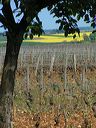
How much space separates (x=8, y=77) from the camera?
7598 mm

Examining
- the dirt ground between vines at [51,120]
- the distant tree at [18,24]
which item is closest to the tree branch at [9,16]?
the distant tree at [18,24]

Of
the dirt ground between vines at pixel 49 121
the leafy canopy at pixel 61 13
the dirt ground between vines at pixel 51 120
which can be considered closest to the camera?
the leafy canopy at pixel 61 13

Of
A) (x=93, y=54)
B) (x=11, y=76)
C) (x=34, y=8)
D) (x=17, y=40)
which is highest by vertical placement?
(x=34, y=8)

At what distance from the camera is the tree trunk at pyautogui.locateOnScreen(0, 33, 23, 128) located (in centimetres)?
746

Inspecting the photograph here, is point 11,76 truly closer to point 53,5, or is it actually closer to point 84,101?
point 53,5

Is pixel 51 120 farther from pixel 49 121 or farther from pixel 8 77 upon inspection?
pixel 8 77

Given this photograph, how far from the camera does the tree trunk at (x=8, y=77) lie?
746 centimetres

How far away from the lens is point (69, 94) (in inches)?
531

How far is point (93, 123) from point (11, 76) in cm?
322

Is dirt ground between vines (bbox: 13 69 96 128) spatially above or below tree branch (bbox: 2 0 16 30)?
below

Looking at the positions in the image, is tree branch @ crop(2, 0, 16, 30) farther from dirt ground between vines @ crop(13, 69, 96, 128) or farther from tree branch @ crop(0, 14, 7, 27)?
dirt ground between vines @ crop(13, 69, 96, 128)

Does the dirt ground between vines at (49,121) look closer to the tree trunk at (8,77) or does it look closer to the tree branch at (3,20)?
the tree trunk at (8,77)

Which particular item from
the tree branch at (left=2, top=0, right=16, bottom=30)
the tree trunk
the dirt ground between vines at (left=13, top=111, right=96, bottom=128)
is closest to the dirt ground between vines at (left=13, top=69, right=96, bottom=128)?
the dirt ground between vines at (left=13, top=111, right=96, bottom=128)

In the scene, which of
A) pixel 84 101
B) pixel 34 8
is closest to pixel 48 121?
pixel 84 101
